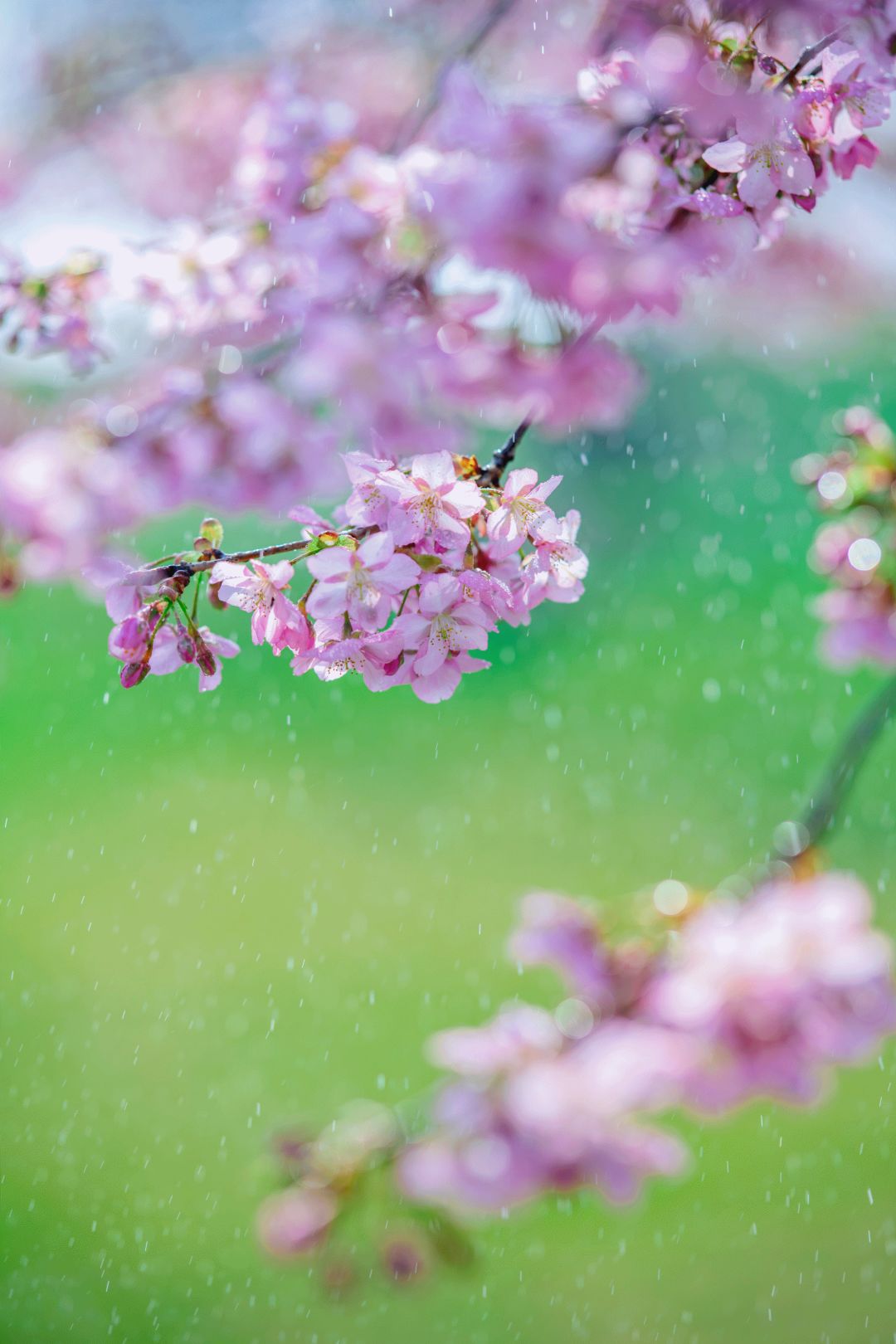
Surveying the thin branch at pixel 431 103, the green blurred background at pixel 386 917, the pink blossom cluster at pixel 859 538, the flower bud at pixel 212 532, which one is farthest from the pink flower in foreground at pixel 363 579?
the pink blossom cluster at pixel 859 538

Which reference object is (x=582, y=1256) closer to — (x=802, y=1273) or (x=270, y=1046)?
(x=802, y=1273)

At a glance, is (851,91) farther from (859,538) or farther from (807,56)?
(859,538)

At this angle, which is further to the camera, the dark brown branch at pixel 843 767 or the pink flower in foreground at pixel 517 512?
the pink flower in foreground at pixel 517 512

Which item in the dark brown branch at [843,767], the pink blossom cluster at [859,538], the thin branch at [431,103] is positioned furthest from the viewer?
the pink blossom cluster at [859,538]

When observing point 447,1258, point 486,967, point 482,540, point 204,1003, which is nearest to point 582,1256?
point 486,967

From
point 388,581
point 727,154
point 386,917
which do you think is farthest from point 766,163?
point 386,917

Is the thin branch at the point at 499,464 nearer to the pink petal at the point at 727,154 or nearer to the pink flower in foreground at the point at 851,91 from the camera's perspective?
the pink petal at the point at 727,154
